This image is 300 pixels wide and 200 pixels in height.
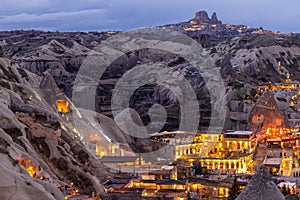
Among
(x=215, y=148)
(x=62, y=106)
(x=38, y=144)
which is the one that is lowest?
(x=215, y=148)

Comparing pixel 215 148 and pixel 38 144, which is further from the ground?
pixel 38 144

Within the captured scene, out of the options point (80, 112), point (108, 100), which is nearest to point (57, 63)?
point (108, 100)

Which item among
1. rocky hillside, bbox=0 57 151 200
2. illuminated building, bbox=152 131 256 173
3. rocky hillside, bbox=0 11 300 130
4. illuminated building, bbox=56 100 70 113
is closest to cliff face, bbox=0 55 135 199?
rocky hillside, bbox=0 57 151 200

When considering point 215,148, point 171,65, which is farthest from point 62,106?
point 171,65

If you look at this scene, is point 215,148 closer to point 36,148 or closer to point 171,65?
point 36,148

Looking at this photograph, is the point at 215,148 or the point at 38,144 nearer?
the point at 38,144

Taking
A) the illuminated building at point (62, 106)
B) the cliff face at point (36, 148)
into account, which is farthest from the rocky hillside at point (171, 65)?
the cliff face at point (36, 148)

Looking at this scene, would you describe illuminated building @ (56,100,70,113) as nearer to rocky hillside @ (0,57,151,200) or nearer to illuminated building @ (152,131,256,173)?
rocky hillside @ (0,57,151,200)

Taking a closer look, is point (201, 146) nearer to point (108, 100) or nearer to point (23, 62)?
point (108, 100)

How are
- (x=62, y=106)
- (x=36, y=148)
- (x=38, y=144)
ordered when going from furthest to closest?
(x=62, y=106) → (x=38, y=144) → (x=36, y=148)

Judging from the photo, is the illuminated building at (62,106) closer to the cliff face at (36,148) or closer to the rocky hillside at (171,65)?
the cliff face at (36,148)

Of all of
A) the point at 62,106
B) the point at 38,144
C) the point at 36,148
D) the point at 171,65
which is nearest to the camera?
the point at 36,148

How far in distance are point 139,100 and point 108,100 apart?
5.48m

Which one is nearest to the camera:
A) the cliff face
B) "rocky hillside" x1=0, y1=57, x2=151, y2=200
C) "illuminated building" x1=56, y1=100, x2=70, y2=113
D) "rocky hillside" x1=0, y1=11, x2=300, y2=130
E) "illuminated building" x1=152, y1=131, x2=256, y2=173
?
the cliff face
